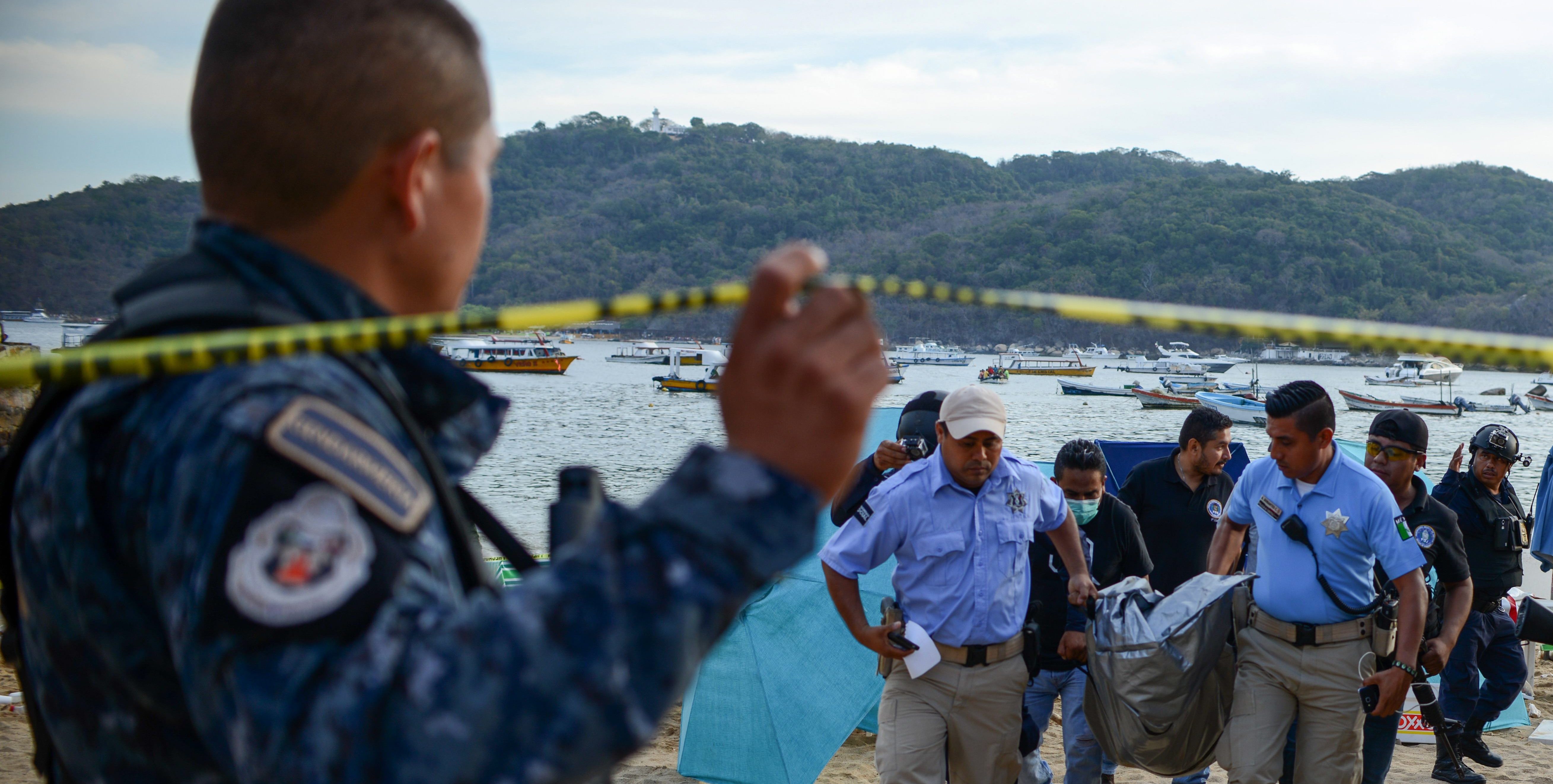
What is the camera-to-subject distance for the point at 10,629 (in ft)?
3.62

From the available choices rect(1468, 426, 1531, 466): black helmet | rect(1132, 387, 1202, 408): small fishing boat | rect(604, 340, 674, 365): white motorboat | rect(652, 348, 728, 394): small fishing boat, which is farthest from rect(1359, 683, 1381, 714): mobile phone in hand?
rect(604, 340, 674, 365): white motorboat

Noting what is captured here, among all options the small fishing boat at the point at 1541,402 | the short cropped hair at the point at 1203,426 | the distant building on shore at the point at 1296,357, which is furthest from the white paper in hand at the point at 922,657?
the distant building on shore at the point at 1296,357

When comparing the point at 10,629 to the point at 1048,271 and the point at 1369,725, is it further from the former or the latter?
the point at 1048,271

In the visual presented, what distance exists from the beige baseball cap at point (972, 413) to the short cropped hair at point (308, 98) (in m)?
4.35

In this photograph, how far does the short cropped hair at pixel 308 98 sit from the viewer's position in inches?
36.8

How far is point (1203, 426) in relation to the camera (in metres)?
6.64

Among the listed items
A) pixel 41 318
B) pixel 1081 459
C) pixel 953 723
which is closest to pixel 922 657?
pixel 953 723

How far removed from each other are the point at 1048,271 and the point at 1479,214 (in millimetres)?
46505

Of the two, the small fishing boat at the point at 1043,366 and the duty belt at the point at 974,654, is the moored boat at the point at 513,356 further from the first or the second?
the duty belt at the point at 974,654

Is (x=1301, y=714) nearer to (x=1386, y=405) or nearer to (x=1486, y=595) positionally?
(x=1486, y=595)

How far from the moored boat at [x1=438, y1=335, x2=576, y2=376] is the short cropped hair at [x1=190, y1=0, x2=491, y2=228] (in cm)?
7268

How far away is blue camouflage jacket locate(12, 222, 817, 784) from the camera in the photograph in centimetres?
72

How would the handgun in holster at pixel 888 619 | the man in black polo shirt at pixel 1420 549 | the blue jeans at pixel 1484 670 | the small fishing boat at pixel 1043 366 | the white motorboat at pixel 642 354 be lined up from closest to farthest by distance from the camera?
the handgun in holster at pixel 888 619
the man in black polo shirt at pixel 1420 549
the blue jeans at pixel 1484 670
the small fishing boat at pixel 1043 366
the white motorboat at pixel 642 354

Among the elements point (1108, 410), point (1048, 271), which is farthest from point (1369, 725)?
point (1108, 410)
